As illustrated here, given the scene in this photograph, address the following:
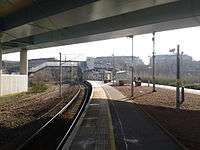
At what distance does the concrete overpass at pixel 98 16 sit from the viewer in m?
24.9

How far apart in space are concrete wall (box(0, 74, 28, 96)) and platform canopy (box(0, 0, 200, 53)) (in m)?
13.5

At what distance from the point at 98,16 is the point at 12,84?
29.6 m

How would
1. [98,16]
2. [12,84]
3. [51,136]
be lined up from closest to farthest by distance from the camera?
[51,136] < [98,16] < [12,84]

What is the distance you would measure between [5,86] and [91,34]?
19.3 meters

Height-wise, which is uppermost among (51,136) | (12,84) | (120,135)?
(12,84)

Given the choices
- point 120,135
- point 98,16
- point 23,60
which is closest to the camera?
point 120,135

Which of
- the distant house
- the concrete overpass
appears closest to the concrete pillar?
the concrete overpass

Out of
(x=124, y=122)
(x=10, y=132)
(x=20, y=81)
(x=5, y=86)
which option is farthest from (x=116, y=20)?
(x=20, y=81)

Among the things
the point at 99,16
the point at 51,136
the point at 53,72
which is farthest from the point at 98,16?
the point at 53,72

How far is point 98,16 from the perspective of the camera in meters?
28.3

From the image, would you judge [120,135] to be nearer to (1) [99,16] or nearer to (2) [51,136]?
(2) [51,136]

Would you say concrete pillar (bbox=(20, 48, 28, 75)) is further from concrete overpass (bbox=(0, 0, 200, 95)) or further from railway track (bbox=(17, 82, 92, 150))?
railway track (bbox=(17, 82, 92, 150))

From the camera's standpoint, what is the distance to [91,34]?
37125 mm

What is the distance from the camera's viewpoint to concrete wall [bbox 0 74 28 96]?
51.3 m
